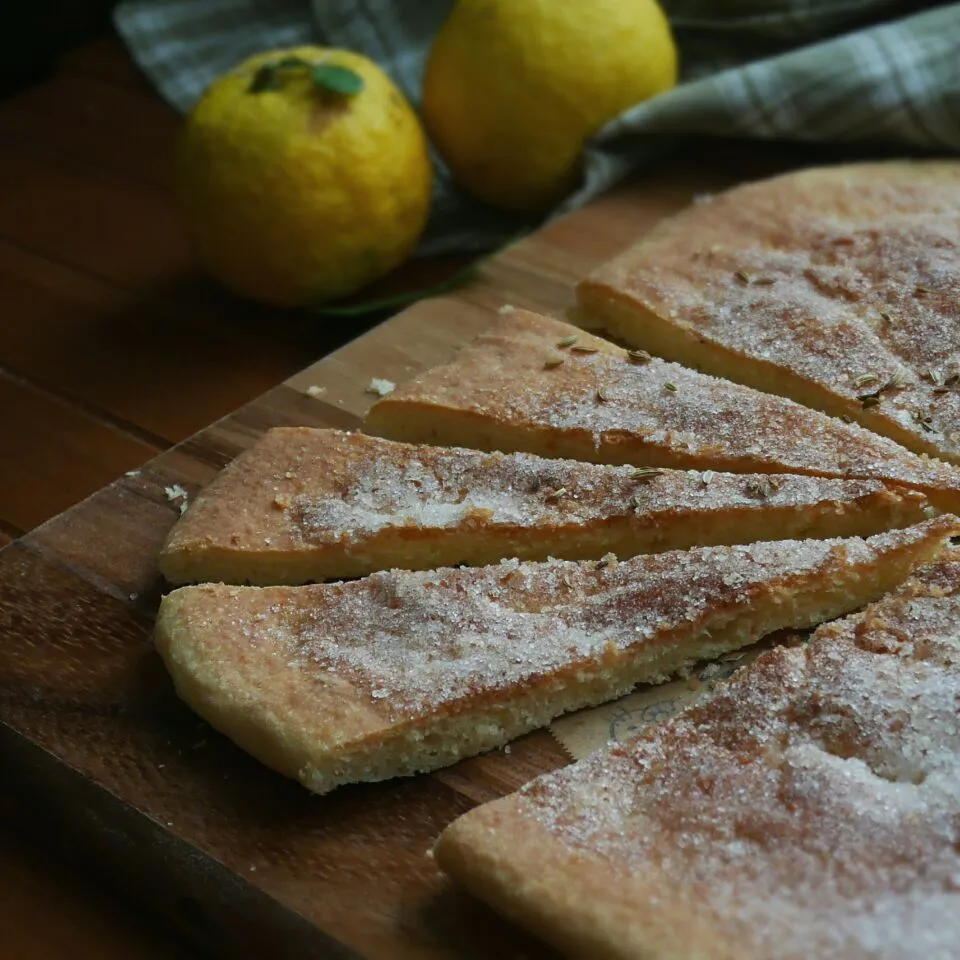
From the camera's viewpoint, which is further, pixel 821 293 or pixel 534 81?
pixel 534 81

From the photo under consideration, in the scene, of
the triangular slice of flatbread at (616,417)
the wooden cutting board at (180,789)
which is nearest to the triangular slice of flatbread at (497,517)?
the triangular slice of flatbread at (616,417)

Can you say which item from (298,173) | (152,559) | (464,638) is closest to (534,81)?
(298,173)

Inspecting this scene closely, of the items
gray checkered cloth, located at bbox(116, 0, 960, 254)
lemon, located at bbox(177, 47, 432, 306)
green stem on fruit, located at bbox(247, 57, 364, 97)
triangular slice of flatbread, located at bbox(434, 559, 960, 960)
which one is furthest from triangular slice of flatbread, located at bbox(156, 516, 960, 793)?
gray checkered cloth, located at bbox(116, 0, 960, 254)

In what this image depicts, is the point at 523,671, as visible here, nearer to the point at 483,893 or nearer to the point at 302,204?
the point at 483,893

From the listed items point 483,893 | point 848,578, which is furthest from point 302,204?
point 483,893

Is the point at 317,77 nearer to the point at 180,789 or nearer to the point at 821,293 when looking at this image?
the point at 821,293
